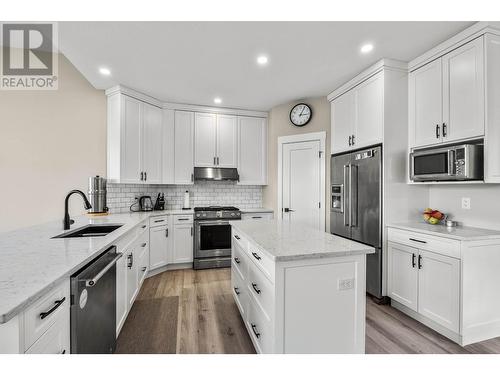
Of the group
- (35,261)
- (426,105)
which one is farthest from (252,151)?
(35,261)

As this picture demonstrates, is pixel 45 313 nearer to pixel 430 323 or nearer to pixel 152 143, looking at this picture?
pixel 430 323

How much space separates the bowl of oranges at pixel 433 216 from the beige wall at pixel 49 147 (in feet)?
13.7

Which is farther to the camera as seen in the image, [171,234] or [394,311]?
[171,234]

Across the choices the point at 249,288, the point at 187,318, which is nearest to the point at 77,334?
the point at 249,288

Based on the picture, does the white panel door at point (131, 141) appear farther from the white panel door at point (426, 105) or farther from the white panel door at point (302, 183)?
the white panel door at point (426, 105)

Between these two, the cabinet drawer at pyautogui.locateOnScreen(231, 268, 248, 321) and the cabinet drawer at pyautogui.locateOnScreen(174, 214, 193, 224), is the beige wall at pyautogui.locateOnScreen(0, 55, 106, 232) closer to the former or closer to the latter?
the cabinet drawer at pyautogui.locateOnScreen(174, 214, 193, 224)

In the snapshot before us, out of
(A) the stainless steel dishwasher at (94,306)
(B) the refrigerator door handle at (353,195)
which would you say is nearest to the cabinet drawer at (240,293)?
(A) the stainless steel dishwasher at (94,306)

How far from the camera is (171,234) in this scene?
12.1ft

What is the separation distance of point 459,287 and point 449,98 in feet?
5.57

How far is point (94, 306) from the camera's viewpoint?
4.47 feet

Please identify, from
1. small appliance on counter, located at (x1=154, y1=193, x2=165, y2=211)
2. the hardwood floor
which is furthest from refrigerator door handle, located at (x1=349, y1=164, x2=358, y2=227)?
small appliance on counter, located at (x1=154, y1=193, x2=165, y2=211)

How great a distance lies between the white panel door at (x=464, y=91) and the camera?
202 centimetres
